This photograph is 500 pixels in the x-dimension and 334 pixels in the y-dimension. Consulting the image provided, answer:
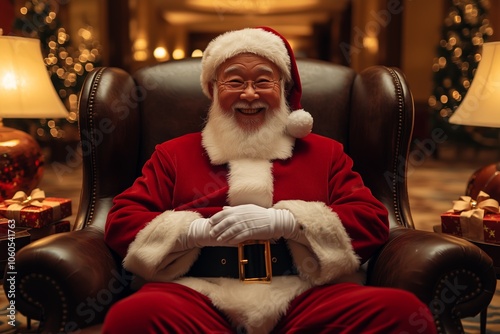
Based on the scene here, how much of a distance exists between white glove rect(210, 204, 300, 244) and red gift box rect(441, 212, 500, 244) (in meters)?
0.77

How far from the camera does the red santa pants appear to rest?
5.33 feet

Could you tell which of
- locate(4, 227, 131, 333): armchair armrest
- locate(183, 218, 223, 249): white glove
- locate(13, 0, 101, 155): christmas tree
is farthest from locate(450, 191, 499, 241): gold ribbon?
locate(13, 0, 101, 155): christmas tree

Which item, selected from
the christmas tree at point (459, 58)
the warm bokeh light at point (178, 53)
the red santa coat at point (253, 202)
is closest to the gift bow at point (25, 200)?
the red santa coat at point (253, 202)

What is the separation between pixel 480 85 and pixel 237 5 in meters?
11.6

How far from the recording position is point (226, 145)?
2.24 metres

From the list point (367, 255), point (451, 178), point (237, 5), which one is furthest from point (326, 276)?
point (237, 5)

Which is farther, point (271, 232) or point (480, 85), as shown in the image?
point (480, 85)

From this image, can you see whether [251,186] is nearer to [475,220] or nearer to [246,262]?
[246,262]

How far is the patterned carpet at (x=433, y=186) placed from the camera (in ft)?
9.26

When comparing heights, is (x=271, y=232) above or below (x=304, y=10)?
above

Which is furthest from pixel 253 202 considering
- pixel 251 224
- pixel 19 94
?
pixel 19 94

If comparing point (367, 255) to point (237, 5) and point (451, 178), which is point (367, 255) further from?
point (237, 5)

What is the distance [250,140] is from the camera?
222cm

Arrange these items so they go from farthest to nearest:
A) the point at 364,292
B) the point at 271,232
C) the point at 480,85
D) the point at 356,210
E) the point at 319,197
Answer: the point at 480,85 → the point at 319,197 → the point at 356,210 → the point at 271,232 → the point at 364,292
